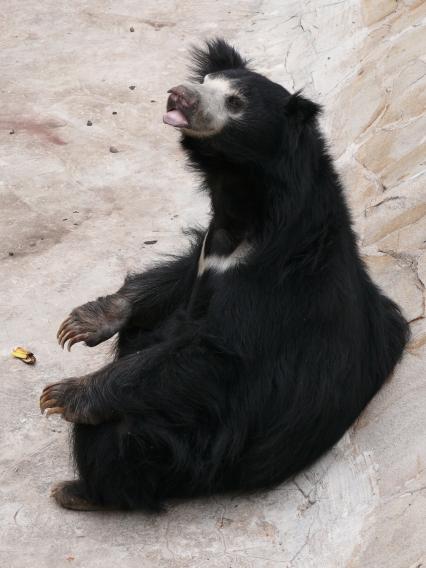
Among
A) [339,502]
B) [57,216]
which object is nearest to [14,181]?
[57,216]

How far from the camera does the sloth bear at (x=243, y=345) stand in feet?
13.4

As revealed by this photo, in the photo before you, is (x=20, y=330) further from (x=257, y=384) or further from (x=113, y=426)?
(x=257, y=384)

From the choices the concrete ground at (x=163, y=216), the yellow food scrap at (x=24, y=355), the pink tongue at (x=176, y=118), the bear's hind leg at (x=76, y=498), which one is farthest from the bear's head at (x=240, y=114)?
the yellow food scrap at (x=24, y=355)

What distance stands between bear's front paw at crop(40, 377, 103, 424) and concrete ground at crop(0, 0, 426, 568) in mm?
442

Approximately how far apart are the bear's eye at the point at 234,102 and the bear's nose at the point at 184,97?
0.15 meters

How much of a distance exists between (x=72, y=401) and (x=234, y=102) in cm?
135

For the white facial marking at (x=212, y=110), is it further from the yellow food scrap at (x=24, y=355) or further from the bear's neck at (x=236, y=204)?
the yellow food scrap at (x=24, y=355)

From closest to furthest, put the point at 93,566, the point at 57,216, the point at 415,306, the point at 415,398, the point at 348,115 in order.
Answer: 1. the point at 93,566
2. the point at 415,398
3. the point at 415,306
4. the point at 57,216
5. the point at 348,115

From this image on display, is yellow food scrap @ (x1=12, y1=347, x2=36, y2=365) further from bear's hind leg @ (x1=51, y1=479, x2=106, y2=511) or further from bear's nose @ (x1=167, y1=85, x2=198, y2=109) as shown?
bear's nose @ (x1=167, y1=85, x2=198, y2=109)

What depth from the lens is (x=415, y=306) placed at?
4977 millimetres

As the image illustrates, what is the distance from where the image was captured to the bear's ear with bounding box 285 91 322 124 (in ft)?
13.3

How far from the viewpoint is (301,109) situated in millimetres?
4078

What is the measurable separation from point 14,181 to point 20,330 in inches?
67.9

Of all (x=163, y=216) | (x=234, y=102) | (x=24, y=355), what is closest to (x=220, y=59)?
(x=234, y=102)
